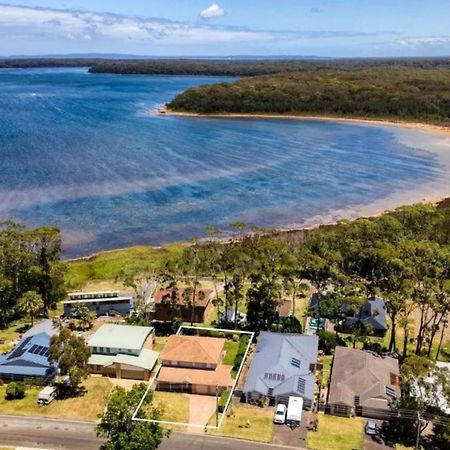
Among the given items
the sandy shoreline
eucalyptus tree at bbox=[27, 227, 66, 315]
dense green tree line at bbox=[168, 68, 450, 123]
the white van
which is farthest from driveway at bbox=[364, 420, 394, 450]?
dense green tree line at bbox=[168, 68, 450, 123]

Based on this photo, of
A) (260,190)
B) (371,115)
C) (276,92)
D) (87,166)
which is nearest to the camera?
(260,190)

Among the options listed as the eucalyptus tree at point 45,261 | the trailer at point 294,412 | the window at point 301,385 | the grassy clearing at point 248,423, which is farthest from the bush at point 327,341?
the eucalyptus tree at point 45,261

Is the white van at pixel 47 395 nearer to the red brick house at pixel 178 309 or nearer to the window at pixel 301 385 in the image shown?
the red brick house at pixel 178 309

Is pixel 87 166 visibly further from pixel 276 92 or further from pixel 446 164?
pixel 276 92

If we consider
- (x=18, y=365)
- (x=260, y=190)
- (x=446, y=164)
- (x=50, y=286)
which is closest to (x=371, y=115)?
(x=446, y=164)

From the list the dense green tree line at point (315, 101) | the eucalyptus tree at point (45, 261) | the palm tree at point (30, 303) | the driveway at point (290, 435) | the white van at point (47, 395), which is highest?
the dense green tree line at point (315, 101)

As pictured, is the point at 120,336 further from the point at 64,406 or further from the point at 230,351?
the point at 230,351
